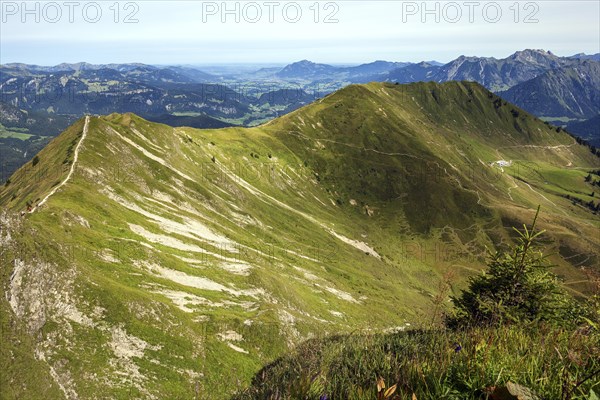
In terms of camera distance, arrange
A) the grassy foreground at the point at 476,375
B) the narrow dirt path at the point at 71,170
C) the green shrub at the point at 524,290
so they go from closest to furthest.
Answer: the grassy foreground at the point at 476,375 → the green shrub at the point at 524,290 → the narrow dirt path at the point at 71,170

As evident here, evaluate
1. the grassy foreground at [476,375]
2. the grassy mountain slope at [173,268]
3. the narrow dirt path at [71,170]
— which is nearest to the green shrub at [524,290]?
the grassy mountain slope at [173,268]

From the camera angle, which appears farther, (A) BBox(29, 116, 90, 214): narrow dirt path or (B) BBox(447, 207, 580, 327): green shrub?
(A) BBox(29, 116, 90, 214): narrow dirt path

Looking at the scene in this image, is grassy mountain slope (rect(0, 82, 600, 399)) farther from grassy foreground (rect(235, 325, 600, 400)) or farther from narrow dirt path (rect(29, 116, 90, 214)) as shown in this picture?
grassy foreground (rect(235, 325, 600, 400))

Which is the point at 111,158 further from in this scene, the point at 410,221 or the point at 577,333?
the point at 410,221

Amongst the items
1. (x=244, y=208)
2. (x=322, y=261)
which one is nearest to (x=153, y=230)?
(x=244, y=208)

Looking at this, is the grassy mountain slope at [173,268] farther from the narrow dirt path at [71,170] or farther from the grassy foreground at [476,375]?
the grassy foreground at [476,375]

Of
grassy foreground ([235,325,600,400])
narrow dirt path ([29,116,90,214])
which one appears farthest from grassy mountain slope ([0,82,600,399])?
grassy foreground ([235,325,600,400])

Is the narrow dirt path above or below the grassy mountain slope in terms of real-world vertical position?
above

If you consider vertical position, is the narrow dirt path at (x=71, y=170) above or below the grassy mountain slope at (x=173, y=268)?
above

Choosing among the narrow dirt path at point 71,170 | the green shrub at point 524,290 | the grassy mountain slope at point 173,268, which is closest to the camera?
the green shrub at point 524,290

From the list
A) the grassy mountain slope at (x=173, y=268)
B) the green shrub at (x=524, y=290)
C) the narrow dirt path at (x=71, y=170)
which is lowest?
the grassy mountain slope at (x=173, y=268)

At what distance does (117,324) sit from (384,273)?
11385cm

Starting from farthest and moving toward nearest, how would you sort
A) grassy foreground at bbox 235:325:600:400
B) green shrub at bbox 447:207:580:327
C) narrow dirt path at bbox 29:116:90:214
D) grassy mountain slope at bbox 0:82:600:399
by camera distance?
narrow dirt path at bbox 29:116:90:214 → grassy mountain slope at bbox 0:82:600:399 → green shrub at bbox 447:207:580:327 → grassy foreground at bbox 235:325:600:400

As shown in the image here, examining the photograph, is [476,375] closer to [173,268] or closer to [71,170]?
[173,268]
